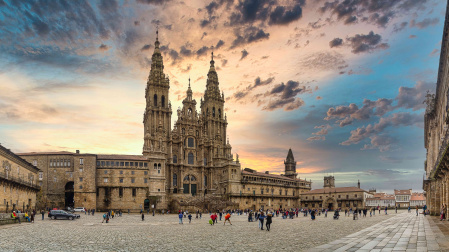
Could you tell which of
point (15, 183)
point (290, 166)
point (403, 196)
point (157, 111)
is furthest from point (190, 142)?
point (403, 196)

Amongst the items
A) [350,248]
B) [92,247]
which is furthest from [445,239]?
[92,247]

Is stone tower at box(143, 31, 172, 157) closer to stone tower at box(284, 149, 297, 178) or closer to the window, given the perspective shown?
Result: the window

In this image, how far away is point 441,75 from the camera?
35906 mm

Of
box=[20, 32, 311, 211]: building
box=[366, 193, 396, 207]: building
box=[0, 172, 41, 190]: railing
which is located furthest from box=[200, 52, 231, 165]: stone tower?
box=[366, 193, 396, 207]: building

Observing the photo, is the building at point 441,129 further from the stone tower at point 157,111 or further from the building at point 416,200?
the building at point 416,200

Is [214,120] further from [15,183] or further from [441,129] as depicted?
[441,129]

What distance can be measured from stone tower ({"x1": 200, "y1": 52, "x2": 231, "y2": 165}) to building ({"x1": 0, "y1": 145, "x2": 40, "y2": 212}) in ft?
154

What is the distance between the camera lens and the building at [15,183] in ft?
153

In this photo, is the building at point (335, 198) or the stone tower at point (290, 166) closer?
the building at point (335, 198)

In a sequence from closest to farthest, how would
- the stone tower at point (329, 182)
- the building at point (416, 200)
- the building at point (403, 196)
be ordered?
the building at point (416, 200), the building at point (403, 196), the stone tower at point (329, 182)

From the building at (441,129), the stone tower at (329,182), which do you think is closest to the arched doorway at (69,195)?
the building at (441,129)

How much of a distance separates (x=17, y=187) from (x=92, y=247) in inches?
1551

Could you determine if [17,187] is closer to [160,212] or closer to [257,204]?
[160,212]

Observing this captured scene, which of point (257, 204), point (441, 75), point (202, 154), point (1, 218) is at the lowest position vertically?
point (257, 204)
